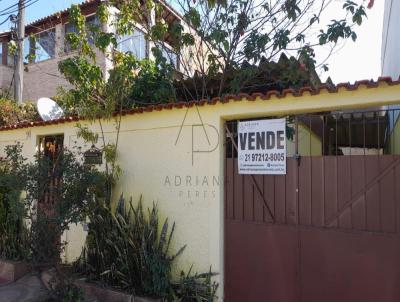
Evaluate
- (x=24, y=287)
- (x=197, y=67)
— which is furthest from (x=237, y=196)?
(x=24, y=287)

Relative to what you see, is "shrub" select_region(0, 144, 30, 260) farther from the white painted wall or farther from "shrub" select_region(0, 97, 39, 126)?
the white painted wall

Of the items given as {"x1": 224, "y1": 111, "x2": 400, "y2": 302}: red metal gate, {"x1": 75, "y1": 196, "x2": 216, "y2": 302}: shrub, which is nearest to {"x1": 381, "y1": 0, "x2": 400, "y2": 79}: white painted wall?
{"x1": 224, "y1": 111, "x2": 400, "y2": 302}: red metal gate

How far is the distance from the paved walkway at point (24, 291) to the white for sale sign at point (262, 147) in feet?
11.3

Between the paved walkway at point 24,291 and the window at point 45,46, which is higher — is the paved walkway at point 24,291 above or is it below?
below

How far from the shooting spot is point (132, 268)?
5488 millimetres

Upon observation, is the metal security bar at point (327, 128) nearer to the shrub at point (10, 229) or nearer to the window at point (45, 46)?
the shrub at point (10, 229)

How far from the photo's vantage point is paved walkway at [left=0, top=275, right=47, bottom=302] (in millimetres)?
5834

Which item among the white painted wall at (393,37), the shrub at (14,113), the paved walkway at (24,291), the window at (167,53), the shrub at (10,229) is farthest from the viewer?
the shrub at (14,113)

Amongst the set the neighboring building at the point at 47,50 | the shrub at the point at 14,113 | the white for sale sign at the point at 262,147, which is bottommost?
the white for sale sign at the point at 262,147

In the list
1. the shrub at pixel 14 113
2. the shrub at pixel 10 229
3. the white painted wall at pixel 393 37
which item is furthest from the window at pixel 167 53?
the shrub at pixel 14 113

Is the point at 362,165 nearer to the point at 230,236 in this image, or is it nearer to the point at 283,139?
the point at 283,139

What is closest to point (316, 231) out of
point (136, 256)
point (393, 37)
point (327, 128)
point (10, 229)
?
point (327, 128)

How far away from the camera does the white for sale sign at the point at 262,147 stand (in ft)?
15.7

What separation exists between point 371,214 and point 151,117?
10.7ft
